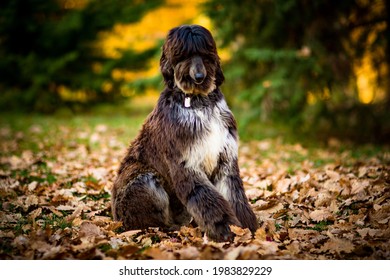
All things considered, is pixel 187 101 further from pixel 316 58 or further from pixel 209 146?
pixel 316 58

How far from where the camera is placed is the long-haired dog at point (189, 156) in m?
3.53

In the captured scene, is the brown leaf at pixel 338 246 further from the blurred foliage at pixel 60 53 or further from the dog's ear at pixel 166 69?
the blurred foliage at pixel 60 53

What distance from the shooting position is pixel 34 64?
44.4 ft

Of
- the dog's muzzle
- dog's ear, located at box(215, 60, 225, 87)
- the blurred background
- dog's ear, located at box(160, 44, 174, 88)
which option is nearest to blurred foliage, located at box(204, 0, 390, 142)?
the blurred background

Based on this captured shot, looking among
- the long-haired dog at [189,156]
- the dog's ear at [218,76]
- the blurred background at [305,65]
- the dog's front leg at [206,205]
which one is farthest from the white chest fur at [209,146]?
the blurred background at [305,65]

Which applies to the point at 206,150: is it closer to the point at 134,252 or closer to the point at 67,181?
the point at 134,252

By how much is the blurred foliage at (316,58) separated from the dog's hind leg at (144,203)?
5.27 m

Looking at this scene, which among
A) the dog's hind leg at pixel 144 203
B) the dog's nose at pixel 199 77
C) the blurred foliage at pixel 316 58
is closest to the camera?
the dog's nose at pixel 199 77

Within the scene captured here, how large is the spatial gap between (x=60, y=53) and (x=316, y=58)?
915cm

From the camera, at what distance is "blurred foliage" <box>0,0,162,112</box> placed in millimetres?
13648

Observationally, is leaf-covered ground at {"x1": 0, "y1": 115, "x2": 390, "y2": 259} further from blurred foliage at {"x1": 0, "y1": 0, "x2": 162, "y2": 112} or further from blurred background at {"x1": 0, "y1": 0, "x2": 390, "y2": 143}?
blurred foliage at {"x1": 0, "y1": 0, "x2": 162, "y2": 112}

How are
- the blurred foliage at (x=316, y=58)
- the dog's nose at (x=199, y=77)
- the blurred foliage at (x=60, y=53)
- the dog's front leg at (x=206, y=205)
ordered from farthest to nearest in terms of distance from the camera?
the blurred foliage at (x=60, y=53) < the blurred foliage at (x=316, y=58) < the dog's front leg at (x=206, y=205) < the dog's nose at (x=199, y=77)

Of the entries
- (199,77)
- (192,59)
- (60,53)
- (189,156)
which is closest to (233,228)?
(189,156)
